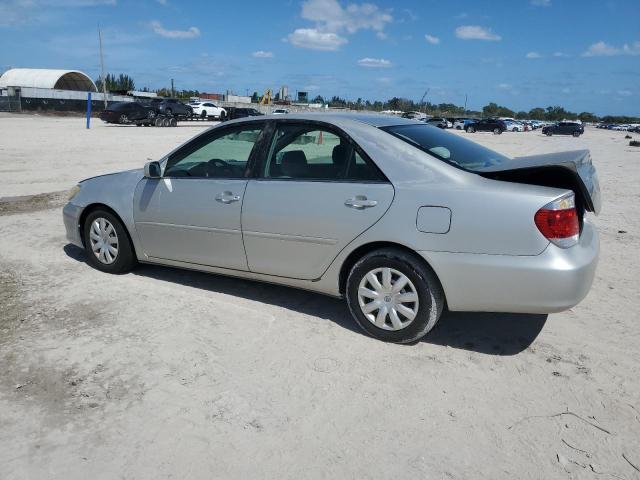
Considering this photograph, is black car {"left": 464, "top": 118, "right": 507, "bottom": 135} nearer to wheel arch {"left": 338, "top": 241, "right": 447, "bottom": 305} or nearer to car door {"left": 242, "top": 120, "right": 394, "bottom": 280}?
car door {"left": 242, "top": 120, "right": 394, "bottom": 280}

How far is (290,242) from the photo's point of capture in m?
4.10

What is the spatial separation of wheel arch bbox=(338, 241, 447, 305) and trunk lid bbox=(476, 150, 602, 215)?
0.71 m

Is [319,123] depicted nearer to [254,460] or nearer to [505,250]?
[505,250]

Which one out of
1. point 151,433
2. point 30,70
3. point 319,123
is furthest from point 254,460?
point 30,70

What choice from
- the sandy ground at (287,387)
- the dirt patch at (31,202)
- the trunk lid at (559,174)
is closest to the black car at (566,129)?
the dirt patch at (31,202)

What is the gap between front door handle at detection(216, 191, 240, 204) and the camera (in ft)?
14.2

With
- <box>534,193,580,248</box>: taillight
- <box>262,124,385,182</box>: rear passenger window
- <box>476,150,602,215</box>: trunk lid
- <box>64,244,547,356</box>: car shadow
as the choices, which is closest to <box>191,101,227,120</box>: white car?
<box>64,244,547,356</box>: car shadow

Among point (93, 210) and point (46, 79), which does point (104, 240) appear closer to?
point (93, 210)

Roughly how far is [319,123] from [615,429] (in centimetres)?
284

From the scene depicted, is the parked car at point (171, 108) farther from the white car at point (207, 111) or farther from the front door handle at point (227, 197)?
the front door handle at point (227, 197)

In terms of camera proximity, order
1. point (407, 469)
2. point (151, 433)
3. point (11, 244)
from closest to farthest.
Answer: point (407, 469) → point (151, 433) → point (11, 244)

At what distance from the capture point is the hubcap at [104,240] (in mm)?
5173

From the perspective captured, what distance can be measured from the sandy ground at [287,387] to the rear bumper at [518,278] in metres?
0.46

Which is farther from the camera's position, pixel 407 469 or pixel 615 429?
pixel 615 429
